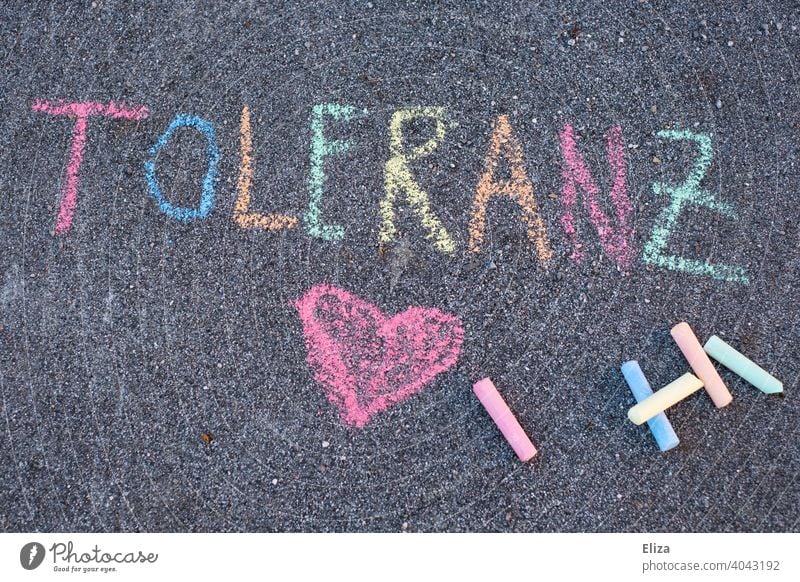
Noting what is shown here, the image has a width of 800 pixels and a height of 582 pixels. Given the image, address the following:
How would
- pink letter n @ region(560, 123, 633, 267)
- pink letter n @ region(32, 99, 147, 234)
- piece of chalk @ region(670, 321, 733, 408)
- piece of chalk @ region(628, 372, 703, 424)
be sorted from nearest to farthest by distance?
piece of chalk @ region(628, 372, 703, 424) → piece of chalk @ region(670, 321, 733, 408) → pink letter n @ region(560, 123, 633, 267) → pink letter n @ region(32, 99, 147, 234)

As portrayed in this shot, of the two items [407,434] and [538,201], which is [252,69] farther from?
[407,434]

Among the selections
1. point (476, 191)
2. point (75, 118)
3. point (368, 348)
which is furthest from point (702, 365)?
point (75, 118)

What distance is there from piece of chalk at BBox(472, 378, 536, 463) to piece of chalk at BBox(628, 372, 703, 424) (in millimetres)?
435

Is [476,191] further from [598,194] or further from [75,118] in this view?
[75,118]

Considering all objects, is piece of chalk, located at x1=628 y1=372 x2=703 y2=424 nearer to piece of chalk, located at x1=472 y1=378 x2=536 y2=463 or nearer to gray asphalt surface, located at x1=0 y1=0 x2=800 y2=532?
gray asphalt surface, located at x1=0 y1=0 x2=800 y2=532

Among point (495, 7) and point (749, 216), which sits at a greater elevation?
point (495, 7)

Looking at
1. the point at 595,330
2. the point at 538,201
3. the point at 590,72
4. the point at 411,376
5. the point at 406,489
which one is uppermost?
the point at 590,72

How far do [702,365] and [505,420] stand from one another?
0.86 meters

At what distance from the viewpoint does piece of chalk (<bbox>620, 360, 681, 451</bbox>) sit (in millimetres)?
2916

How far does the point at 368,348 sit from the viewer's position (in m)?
3.08

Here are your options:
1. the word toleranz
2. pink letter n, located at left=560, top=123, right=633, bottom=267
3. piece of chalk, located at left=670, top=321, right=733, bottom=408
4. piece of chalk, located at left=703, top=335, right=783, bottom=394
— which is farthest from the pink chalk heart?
piece of chalk, located at left=703, top=335, right=783, bottom=394

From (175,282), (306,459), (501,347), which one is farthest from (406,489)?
(175,282)

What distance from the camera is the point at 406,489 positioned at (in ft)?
9.78

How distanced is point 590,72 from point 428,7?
0.82 metres
